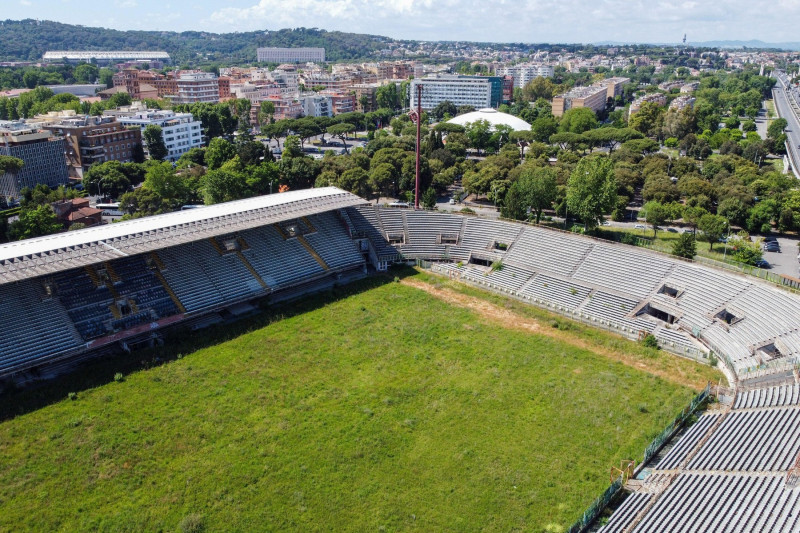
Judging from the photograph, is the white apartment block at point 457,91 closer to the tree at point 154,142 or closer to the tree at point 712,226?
the tree at point 154,142

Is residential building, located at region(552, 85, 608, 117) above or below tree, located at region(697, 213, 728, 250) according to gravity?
above

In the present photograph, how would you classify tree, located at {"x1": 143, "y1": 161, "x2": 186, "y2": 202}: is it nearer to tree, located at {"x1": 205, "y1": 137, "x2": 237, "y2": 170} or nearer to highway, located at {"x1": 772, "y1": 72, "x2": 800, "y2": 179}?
tree, located at {"x1": 205, "y1": 137, "x2": 237, "y2": 170}

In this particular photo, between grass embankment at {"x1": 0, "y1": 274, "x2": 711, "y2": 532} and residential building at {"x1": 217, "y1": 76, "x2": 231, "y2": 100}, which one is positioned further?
residential building at {"x1": 217, "y1": 76, "x2": 231, "y2": 100}

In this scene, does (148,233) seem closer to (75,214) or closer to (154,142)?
(75,214)

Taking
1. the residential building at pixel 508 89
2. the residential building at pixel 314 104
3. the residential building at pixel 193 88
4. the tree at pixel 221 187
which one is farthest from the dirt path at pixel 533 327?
the residential building at pixel 508 89

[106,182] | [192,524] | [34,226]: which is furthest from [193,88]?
[192,524]

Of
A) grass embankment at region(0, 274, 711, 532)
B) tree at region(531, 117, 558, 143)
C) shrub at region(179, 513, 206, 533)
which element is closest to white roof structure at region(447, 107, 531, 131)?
tree at region(531, 117, 558, 143)
